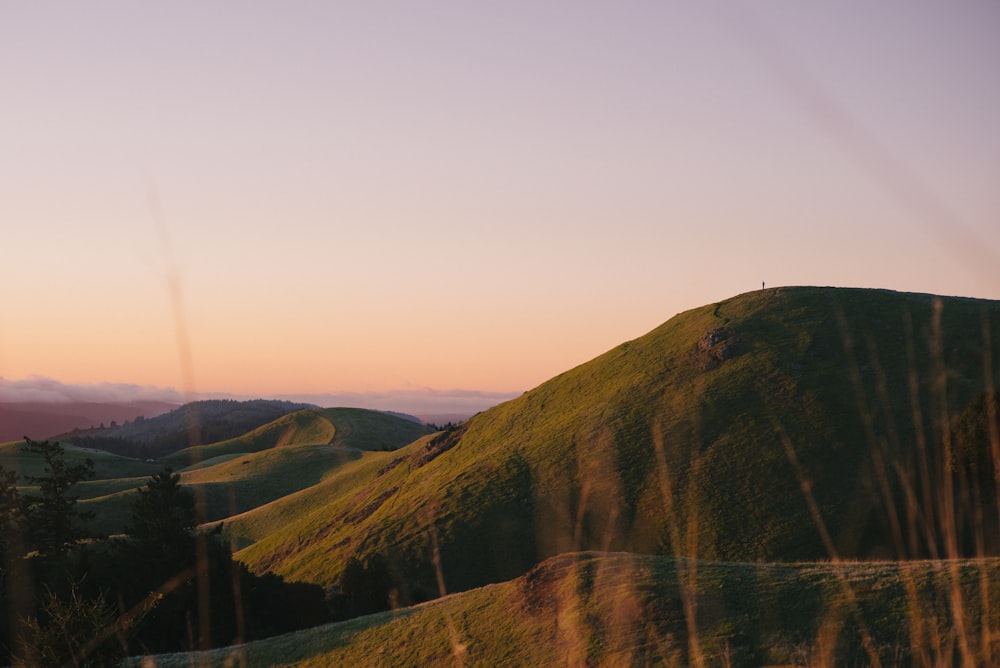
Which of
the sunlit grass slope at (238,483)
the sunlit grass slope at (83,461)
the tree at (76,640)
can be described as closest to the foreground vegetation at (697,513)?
the sunlit grass slope at (238,483)

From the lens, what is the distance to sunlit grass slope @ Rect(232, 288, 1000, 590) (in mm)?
61594

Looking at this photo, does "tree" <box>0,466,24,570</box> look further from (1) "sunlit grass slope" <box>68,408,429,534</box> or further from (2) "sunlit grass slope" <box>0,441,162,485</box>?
(2) "sunlit grass slope" <box>0,441,162,485</box>

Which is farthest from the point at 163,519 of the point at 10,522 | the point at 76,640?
the point at 76,640

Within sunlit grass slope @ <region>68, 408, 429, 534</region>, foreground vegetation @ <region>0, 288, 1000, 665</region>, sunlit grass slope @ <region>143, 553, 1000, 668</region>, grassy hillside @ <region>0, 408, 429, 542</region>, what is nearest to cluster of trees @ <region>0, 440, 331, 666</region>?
foreground vegetation @ <region>0, 288, 1000, 665</region>

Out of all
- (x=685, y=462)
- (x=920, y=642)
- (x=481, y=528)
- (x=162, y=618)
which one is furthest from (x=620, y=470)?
(x=920, y=642)

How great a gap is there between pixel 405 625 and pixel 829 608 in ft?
53.6

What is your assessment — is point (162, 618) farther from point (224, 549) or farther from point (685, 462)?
point (685, 462)

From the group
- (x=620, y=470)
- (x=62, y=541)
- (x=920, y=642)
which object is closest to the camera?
(x=920, y=642)

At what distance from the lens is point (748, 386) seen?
Result: 3157 inches

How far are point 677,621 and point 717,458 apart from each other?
47.3 metres

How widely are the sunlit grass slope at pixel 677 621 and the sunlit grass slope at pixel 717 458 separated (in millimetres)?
30325

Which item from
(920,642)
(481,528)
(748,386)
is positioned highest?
(748,386)

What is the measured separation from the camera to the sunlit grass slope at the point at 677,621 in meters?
21.8

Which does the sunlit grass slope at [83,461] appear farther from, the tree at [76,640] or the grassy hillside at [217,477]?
the tree at [76,640]
